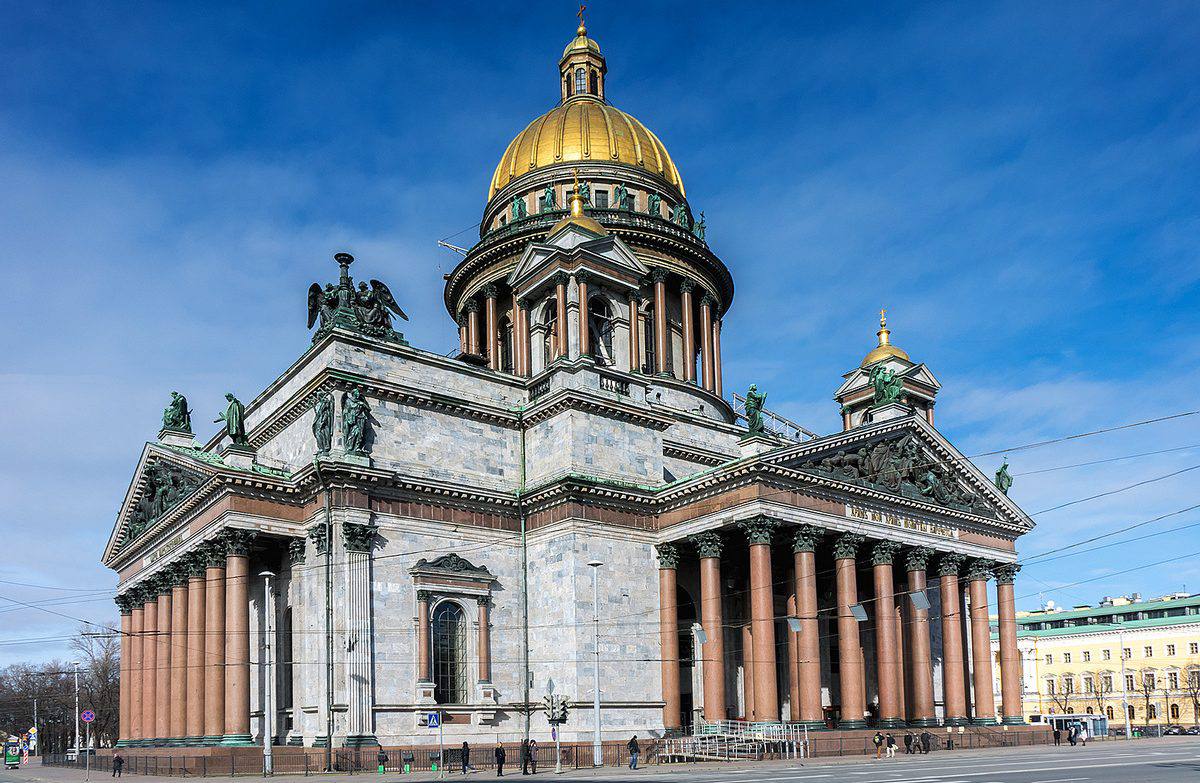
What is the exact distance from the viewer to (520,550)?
49844 mm

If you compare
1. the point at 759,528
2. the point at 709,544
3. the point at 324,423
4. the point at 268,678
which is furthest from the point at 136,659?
the point at 759,528

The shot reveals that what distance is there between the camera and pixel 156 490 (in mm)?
55312

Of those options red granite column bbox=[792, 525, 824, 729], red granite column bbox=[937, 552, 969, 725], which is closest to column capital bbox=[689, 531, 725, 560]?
red granite column bbox=[792, 525, 824, 729]

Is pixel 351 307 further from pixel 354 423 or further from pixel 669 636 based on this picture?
pixel 669 636

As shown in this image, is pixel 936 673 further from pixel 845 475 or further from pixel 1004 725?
pixel 845 475

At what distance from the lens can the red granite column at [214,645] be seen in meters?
44.2

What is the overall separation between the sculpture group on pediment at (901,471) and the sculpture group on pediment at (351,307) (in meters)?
19.9

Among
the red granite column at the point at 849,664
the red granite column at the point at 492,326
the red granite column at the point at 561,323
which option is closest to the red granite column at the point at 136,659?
the red granite column at the point at 492,326

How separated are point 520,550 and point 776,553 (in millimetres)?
13717

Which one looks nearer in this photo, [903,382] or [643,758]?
[643,758]

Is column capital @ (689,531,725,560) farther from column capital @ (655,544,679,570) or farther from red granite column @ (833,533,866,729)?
red granite column @ (833,533,866,729)

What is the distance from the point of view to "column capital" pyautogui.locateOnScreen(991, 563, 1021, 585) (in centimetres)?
5991

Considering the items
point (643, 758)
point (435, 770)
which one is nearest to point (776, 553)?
point (643, 758)

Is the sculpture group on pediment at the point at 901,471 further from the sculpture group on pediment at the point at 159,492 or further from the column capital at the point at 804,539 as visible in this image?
the sculpture group on pediment at the point at 159,492
